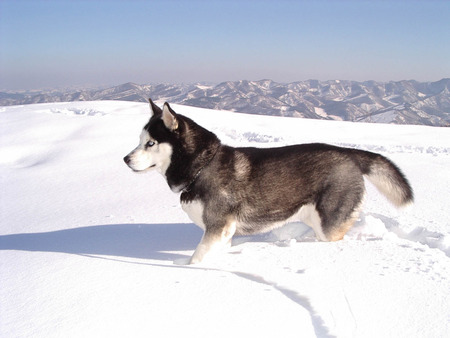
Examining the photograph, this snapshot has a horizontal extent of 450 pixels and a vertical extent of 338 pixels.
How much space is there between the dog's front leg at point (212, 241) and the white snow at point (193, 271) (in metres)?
0.14

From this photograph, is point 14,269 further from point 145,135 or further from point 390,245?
point 390,245

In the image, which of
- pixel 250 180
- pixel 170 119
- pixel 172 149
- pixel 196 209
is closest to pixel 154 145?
pixel 172 149

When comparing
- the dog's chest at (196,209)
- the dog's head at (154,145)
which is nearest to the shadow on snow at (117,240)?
the dog's chest at (196,209)

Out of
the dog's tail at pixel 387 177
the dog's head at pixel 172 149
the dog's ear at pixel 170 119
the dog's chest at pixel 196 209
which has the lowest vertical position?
the dog's chest at pixel 196 209

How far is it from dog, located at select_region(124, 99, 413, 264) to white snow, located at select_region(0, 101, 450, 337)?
0.33 metres

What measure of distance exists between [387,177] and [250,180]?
1.64 m

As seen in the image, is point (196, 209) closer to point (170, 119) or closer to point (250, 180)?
point (250, 180)

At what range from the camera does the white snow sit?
7.61ft

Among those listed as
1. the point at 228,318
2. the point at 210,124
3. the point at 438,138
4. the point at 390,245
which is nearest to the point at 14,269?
the point at 228,318

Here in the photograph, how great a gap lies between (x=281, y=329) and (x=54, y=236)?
341 centimetres

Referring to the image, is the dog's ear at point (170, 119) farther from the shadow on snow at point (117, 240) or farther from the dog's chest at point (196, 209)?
the shadow on snow at point (117, 240)

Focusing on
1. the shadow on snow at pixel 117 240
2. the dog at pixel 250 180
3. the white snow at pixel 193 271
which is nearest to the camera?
the white snow at pixel 193 271

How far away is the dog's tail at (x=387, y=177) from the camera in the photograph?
391 centimetres

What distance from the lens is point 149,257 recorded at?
377cm
